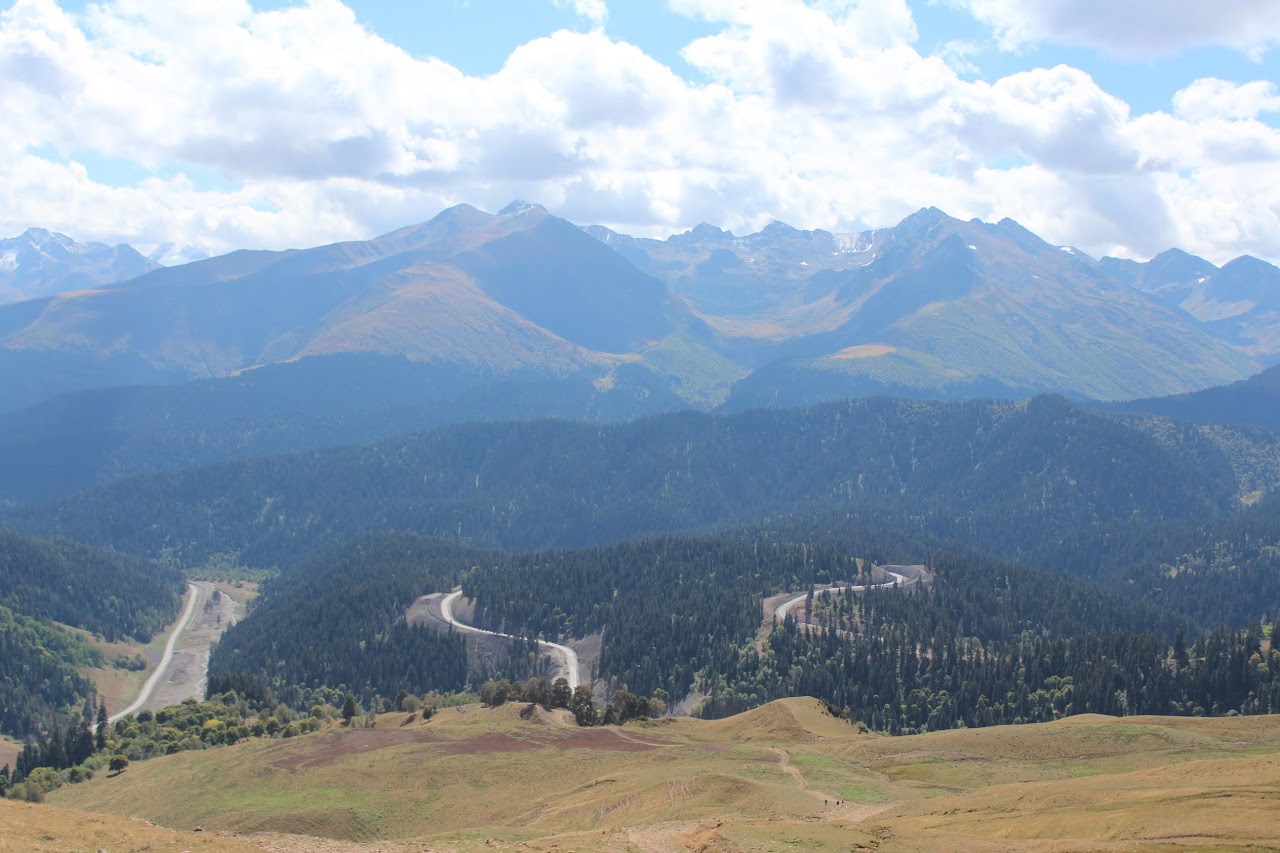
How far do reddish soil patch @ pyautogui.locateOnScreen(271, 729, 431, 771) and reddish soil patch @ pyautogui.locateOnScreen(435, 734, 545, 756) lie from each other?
224 inches

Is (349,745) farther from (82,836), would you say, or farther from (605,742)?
(82,836)

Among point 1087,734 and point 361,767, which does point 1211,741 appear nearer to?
point 1087,734

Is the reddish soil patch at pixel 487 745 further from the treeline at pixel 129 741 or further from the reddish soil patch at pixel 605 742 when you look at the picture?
the treeline at pixel 129 741

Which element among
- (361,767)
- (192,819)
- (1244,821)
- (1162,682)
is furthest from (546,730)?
(1162,682)

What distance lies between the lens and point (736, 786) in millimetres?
101625

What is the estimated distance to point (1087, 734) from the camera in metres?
125

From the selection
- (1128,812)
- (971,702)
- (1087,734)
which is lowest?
(971,702)

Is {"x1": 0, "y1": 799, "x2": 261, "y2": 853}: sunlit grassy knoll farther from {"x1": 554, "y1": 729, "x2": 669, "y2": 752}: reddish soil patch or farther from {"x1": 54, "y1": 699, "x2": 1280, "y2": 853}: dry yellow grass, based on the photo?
{"x1": 554, "y1": 729, "x2": 669, "y2": 752}: reddish soil patch

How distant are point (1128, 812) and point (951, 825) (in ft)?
43.9

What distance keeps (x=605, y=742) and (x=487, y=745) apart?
15.2m

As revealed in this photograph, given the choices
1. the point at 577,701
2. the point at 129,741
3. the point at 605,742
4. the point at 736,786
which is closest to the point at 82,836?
the point at 736,786

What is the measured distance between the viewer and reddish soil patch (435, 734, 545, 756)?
13400 centimetres

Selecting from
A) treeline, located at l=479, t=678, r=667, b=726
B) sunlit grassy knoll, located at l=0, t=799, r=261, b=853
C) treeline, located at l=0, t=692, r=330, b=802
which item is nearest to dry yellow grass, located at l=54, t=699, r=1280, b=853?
treeline, located at l=479, t=678, r=667, b=726

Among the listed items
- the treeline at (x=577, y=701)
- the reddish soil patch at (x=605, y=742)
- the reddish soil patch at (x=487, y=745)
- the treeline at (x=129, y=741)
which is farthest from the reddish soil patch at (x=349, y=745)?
the treeline at (x=577, y=701)
